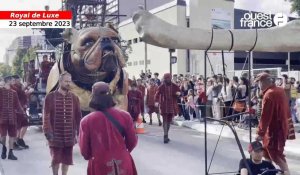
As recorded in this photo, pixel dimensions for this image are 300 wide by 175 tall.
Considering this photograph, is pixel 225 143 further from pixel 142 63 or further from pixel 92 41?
pixel 142 63

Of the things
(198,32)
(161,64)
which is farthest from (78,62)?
(161,64)

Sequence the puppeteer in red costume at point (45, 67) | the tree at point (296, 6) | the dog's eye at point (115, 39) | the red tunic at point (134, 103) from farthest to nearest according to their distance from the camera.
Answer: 1. the tree at point (296, 6)
2. the puppeteer in red costume at point (45, 67)
3. the red tunic at point (134, 103)
4. the dog's eye at point (115, 39)

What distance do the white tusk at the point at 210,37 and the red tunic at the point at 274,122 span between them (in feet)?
2.47

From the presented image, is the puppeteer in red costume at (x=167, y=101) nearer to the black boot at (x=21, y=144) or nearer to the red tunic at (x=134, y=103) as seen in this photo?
the red tunic at (x=134, y=103)

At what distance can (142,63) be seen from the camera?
40156 millimetres

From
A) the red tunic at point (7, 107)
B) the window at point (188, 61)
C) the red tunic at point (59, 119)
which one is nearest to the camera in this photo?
the red tunic at point (59, 119)

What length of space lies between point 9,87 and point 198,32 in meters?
5.07

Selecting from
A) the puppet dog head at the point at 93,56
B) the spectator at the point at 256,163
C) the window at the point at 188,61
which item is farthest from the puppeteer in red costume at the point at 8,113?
the window at the point at 188,61

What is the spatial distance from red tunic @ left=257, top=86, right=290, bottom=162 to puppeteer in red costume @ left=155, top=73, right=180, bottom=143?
4.88m

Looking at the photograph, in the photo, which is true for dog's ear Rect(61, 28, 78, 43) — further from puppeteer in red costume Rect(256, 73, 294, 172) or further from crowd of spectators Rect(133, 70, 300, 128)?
puppeteer in red costume Rect(256, 73, 294, 172)

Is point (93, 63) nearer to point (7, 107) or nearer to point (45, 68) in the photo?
point (7, 107)

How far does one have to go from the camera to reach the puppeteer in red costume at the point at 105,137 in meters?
4.75

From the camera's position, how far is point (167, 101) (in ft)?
39.2

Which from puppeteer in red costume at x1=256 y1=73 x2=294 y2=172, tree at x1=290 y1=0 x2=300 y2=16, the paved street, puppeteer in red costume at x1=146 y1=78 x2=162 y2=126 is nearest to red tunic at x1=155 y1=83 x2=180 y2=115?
the paved street
